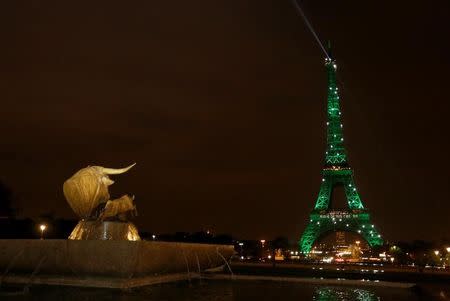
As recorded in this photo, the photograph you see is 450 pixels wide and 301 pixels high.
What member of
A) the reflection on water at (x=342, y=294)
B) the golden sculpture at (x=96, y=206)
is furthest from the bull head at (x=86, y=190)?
the reflection on water at (x=342, y=294)

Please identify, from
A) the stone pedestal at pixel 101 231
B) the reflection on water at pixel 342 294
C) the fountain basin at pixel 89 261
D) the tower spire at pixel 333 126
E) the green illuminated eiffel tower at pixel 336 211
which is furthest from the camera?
the tower spire at pixel 333 126

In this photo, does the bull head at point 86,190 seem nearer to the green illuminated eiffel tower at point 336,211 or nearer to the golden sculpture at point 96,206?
the golden sculpture at point 96,206

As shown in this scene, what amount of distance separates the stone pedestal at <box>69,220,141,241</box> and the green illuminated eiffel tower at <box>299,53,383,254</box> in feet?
206

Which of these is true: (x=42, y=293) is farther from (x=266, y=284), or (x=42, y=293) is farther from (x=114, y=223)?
(x=266, y=284)

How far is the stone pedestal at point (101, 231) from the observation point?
830 inches

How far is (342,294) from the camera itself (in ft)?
57.6

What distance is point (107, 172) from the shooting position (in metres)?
22.0

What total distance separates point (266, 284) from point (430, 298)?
233 inches

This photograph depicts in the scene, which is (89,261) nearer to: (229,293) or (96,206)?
(96,206)

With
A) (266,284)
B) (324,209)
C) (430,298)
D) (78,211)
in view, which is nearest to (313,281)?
(266,284)

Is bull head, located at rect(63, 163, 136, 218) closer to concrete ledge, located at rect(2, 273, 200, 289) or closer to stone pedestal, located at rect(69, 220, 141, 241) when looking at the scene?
stone pedestal, located at rect(69, 220, 141, 241)

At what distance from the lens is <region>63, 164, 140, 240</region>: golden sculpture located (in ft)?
69.6

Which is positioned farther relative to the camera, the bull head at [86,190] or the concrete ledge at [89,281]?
the bull head at [86,190]

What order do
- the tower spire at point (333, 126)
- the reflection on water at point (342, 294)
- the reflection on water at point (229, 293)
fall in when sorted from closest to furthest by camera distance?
the reflection on water at point (229, 293) → the reflection on water at point (342, 294) → the tower spire at point (333, 126)
